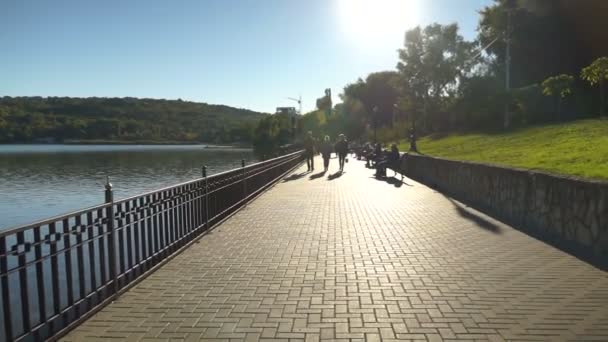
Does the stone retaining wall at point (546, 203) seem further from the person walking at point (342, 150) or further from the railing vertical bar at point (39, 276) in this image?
the person walking at point (342, 150)

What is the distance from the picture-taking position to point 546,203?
774cm

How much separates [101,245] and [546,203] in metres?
6.52

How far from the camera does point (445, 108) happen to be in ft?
192

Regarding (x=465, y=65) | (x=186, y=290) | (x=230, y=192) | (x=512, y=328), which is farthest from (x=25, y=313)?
(x=465, y=65)

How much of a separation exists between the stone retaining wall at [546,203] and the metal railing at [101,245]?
17.7 ft

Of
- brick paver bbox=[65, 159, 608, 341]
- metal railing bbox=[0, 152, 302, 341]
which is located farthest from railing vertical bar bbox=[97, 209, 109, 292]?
brick paver bbox=[65, 159, 608, 341]

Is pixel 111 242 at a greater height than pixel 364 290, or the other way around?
pixel 111 242

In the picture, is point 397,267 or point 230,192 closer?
point 397,267

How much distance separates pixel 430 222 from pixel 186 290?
17.7 ft

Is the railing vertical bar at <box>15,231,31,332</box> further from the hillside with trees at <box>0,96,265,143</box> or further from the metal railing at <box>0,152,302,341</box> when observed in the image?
the hillside with trees at <box>0,96,265,143</box>

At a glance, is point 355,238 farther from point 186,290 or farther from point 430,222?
point 186,290

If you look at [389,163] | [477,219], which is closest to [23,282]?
[477,219]

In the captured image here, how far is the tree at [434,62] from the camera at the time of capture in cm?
6062

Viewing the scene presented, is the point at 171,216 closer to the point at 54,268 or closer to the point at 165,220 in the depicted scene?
the point at 165,220
